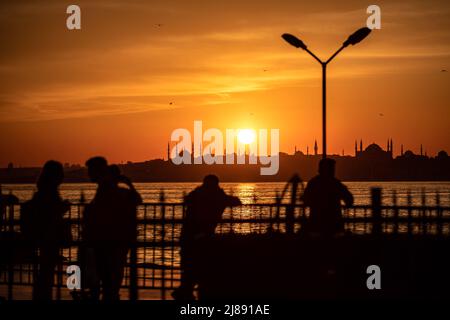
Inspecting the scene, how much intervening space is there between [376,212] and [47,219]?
15.2 ft

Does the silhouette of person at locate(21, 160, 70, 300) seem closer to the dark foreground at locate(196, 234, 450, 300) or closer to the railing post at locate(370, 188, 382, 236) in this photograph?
the dark foreground at locate(196, 234, 450, 300)

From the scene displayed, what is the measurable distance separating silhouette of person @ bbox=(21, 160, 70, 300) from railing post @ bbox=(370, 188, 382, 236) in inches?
161

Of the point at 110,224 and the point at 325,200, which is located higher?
the point at 325,200

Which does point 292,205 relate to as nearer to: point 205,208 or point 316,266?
point 205,208

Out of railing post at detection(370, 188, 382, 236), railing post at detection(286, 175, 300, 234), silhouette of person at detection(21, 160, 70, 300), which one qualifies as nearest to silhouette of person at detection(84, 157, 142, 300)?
silhouette of person at detection(21, 160, 70, 300)

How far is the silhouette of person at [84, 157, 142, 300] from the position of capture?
10.3 meters

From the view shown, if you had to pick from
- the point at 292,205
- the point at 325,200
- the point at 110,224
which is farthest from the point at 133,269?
the point at 325,200

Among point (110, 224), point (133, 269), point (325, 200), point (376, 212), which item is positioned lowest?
point (133, 269)

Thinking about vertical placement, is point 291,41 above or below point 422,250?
above

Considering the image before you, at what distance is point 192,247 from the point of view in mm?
11227

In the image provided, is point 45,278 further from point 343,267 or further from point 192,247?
point 343,267

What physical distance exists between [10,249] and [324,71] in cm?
1355

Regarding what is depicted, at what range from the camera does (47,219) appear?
1052 cm
